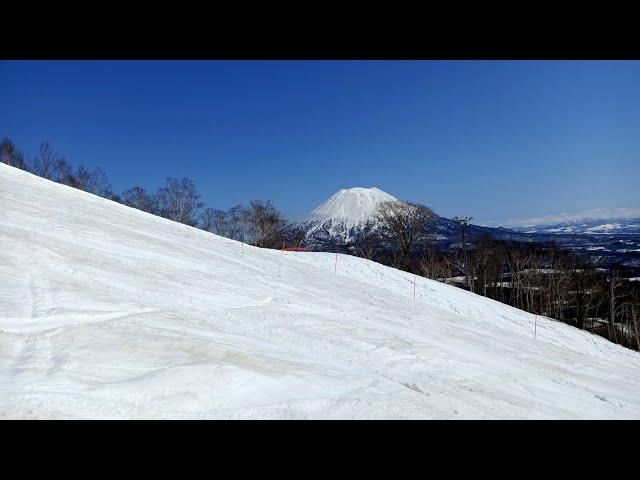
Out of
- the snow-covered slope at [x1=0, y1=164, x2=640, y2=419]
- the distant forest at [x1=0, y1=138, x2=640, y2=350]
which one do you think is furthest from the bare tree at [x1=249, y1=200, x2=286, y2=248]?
the snow-covered slope at [x1=0, y1=164, x2=640, y2=419]

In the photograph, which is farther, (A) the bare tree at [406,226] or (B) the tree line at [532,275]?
(A) the bare tree at [406,226]

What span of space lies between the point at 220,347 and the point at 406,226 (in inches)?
1933

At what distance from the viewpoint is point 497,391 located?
524 cm

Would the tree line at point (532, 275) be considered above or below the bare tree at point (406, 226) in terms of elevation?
below

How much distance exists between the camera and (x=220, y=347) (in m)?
5.04

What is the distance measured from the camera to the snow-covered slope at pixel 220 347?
3615 mm

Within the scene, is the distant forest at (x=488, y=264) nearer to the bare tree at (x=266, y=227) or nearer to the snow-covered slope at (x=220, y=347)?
the bare tree at (x=266, y=227)

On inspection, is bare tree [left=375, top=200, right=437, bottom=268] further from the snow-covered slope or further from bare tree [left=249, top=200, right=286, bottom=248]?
the snow-covered slope

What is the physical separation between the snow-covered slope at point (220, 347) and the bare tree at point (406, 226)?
130 ft

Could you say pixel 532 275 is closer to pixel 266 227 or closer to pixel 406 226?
pixel 406 226

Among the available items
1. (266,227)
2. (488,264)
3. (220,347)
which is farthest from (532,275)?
(220,347)

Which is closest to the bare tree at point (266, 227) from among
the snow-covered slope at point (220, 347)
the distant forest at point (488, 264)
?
the distant forest at point (488, 264)
